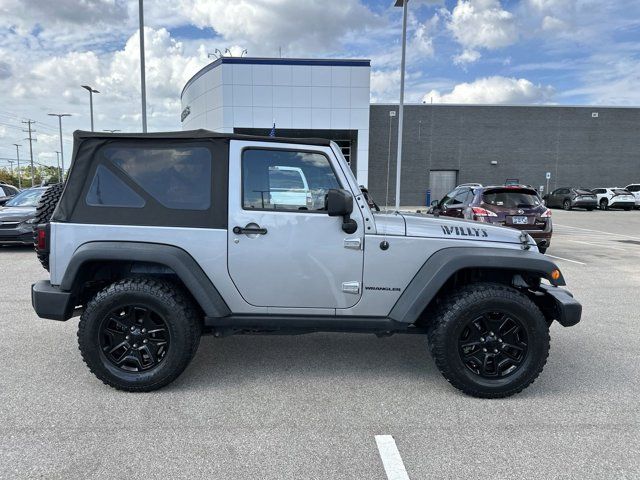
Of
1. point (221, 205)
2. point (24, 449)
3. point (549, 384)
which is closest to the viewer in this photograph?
point (24, 449)

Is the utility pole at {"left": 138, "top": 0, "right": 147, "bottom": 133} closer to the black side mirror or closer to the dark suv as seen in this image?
the dark suv

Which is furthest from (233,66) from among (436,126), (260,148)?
(260,148)

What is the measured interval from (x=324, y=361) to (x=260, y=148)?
2.00m

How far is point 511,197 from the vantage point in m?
9.58

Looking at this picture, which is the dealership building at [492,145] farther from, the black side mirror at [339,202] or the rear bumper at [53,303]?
the rear bumper at [53,303]

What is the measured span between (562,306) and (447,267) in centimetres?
96

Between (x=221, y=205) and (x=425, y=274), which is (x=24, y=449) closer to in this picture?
(x=221, y=205)

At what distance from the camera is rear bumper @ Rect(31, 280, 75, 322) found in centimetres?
347

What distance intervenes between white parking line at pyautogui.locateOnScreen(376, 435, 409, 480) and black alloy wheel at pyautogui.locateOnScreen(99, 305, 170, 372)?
1757 millimetres

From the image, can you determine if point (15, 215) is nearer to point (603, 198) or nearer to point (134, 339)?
point (134, 339)

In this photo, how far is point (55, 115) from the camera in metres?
44.9

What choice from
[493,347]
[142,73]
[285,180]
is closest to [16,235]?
[142,73]

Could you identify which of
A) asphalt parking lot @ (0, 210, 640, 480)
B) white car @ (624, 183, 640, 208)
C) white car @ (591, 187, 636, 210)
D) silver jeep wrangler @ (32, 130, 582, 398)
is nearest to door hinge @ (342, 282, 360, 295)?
silver jeep wrangler @ (32, 130, 582, 398)

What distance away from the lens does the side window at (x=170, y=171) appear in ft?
11.5
